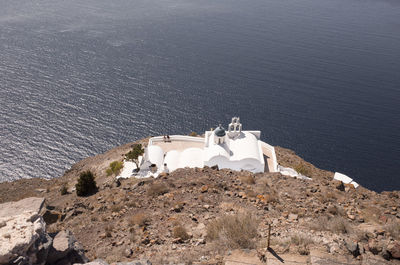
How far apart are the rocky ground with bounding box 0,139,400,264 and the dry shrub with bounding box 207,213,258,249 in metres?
0.06

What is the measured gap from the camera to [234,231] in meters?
18.2

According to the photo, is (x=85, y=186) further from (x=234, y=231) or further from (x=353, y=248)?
(x=353, y=248)

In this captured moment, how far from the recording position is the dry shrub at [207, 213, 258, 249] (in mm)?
17422

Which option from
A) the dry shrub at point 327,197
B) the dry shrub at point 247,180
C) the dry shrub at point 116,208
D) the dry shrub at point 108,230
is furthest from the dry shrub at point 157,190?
the dry shrub at point 327,197

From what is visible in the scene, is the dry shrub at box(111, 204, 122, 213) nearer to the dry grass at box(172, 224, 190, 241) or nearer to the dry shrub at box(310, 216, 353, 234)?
the dry grass at box(172, 224, 190, 241)

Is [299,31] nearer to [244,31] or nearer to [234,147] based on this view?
[244,31]

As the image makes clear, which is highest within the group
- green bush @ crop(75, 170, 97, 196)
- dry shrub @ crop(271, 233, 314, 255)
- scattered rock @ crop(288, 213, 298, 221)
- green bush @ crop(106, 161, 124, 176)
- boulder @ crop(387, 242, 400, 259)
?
boulder @ crop(387, 242, 400, 259)

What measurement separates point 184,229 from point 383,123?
6726 cm

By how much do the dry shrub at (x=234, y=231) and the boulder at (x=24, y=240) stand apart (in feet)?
31.1

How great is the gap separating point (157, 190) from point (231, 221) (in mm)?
9783

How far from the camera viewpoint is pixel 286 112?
243ft

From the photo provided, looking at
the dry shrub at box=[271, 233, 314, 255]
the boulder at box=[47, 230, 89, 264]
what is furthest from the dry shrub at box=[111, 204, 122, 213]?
the dry shrub at box=[271, 233, 314, 255]

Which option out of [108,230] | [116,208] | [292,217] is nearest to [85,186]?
[116,208]

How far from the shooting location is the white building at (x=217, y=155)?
4050cm
